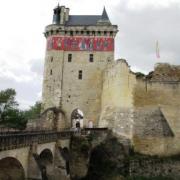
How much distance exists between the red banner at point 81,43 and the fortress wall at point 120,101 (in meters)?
6.48

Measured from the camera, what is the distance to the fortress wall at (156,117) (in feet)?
93.8

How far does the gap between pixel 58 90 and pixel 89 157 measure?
1210cm

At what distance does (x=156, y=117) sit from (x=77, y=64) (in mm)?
13131

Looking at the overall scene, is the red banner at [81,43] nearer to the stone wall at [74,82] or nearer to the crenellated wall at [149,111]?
the stone wall at [74,82]

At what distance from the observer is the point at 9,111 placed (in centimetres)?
4428

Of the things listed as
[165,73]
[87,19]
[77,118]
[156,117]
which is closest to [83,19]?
[87,19]

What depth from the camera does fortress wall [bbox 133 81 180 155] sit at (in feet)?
93.8

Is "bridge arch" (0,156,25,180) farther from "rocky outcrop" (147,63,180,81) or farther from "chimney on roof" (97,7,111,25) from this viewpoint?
"chimney on roof" (97,7,111,25)

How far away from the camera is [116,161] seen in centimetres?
2764

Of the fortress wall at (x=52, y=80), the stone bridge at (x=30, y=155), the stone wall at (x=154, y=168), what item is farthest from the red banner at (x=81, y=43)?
the stone wall at (x=154, y=168)

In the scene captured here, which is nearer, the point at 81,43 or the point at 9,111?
the point at 81,43

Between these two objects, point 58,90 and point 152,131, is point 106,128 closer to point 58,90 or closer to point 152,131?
point 152,131

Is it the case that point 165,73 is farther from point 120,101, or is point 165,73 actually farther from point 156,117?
point 120,101

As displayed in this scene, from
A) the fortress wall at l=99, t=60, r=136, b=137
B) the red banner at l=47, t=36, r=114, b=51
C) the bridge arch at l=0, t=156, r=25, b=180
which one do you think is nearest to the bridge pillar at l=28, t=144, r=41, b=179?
the bridge arch at l=0, t=156, r=25, b=180
